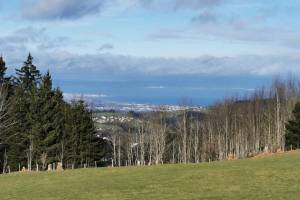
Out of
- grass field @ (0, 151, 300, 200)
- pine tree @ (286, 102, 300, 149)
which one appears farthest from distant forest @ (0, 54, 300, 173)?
grass field @ (0, 151, 300, 200)

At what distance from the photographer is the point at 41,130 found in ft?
209

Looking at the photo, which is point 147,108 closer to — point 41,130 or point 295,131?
point 295,131

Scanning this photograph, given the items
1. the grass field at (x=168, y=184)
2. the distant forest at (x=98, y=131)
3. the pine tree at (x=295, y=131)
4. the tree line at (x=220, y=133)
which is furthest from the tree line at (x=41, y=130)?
the grass field at (x=168, y=184)

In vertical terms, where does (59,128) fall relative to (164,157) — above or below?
above

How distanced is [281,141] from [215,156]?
1488cm

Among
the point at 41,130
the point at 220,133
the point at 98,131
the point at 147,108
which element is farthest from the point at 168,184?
the point at 147,108

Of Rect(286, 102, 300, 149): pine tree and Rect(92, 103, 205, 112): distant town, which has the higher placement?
Rect(92, 103, 205, 112): distant town

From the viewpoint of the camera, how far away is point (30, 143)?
208 feet

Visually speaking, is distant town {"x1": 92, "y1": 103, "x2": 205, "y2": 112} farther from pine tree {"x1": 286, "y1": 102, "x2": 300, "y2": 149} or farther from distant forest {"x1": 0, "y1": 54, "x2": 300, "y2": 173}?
pine tree {"x1": 286, "y1": 102, "x2": 300, "y2": 149}

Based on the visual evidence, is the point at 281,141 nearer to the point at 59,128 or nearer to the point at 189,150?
the point at 189,150

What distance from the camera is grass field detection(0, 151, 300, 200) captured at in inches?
837

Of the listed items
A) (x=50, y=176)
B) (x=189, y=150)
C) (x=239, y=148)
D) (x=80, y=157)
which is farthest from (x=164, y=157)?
(x=50, y=176)

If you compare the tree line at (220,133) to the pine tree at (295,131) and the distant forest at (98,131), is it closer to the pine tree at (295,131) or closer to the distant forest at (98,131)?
the distant forest at (98,131)

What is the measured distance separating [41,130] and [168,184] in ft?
136
